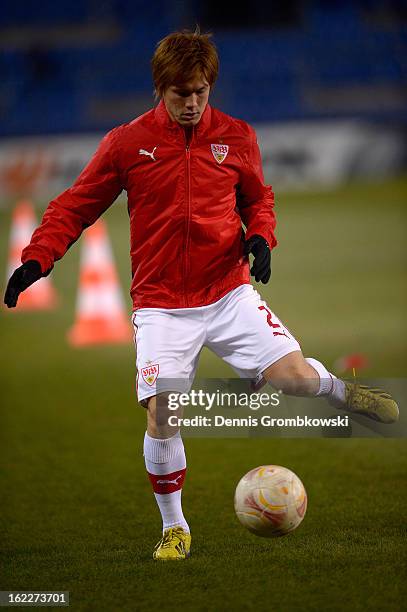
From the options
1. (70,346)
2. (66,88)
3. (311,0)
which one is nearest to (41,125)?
(66,88)

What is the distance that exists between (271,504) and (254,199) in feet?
4.77

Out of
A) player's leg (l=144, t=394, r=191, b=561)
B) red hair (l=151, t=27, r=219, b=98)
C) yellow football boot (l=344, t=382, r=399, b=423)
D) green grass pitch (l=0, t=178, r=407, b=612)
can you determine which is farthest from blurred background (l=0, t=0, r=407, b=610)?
red hair (l=151, t=27, r=219, b=98)

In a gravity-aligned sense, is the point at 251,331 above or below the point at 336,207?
below

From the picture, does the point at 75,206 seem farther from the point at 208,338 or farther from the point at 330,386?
the point at 330,386

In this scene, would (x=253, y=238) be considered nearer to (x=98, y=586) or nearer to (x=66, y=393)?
(x=98, y=586)

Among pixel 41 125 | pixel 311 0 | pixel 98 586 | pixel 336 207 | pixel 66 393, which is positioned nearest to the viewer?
pixel 98 586

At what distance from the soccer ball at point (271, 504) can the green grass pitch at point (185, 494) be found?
0.16 metres

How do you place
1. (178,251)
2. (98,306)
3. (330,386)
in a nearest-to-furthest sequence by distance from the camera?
(178,251), (330,386), (98,306)

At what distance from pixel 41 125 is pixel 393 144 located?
364 inches

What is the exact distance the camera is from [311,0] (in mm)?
30766

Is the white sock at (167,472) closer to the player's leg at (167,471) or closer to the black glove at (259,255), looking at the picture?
the player's leg at (167,471)

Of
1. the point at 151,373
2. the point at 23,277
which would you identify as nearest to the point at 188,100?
the point at 23,277

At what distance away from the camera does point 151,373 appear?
5035 millimetres

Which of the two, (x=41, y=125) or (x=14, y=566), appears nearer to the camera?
(x=14, y=566)
